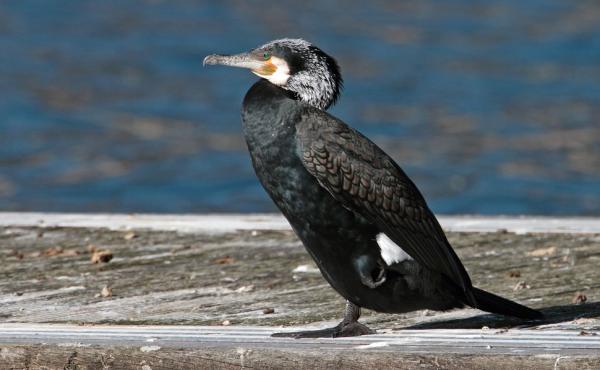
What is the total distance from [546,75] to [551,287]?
17901 millimetres

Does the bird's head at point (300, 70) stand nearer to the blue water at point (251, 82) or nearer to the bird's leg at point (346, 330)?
the bird's leg at point (346, 330)

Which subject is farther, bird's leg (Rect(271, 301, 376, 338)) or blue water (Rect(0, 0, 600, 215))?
blue water (Rect(0, 0, 600, 215))

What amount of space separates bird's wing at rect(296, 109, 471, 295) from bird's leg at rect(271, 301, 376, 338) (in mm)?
277

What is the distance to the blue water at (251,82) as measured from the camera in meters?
16.9

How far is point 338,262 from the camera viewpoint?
541cm

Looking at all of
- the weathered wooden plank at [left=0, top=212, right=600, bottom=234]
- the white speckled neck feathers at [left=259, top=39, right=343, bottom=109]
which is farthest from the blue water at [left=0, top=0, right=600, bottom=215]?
the white speckled neck feathers at [left=259, top=39, right=343, bottom=109]

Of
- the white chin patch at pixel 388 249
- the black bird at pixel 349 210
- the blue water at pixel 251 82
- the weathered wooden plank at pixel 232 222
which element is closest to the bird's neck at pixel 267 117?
the black bird at pixel 349 210

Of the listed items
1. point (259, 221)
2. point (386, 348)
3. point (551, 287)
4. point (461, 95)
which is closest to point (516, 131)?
point (461, 95)

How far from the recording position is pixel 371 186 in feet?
17.7

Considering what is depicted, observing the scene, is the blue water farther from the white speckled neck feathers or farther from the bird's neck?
the bird's neck

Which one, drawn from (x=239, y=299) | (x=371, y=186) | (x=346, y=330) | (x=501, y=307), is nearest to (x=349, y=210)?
(x=371, y=186)

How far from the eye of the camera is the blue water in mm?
16938

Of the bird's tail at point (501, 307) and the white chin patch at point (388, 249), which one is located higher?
the white chin patch at point (388, 249)

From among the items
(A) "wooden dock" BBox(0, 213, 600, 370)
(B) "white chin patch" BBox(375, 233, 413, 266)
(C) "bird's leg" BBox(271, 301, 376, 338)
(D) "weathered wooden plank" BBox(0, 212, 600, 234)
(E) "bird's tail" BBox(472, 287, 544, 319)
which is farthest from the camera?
(D) "weathered wooden plank" BBox(0, 212, 600, 234)
